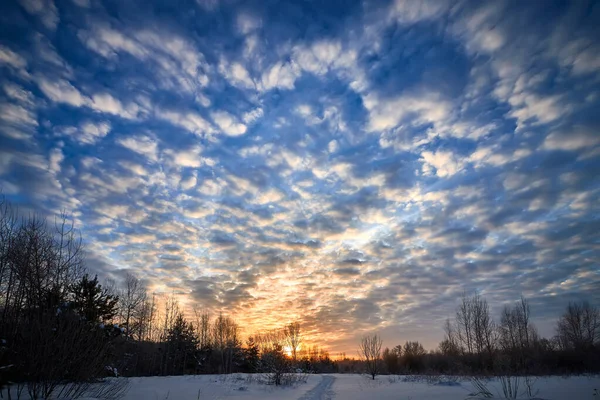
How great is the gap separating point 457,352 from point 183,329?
46.1m

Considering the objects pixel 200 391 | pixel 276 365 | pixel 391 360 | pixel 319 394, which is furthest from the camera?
pixel 391 360

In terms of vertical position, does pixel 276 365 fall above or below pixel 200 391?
above

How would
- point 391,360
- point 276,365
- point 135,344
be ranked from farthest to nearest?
point 391,360
point 135,344
point 276,365

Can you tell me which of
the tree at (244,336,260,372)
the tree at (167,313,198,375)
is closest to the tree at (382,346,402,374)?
the tree at (244,336,260,372)

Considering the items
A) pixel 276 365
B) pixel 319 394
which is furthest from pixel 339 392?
pixel 276 365

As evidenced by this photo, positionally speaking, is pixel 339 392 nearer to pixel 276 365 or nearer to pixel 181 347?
pixel 276 365

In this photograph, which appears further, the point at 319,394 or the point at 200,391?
the point at 319,394

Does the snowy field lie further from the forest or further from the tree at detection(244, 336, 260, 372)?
the tree at detection(244, 336, 260, 372)

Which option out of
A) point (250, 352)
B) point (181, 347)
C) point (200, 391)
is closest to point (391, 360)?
point (250, 352)

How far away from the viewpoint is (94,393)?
395 inches

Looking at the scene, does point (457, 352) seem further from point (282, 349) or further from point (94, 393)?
point (94, 393)

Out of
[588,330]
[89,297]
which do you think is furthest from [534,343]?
[89,297]

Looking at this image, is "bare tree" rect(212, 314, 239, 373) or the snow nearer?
the snow

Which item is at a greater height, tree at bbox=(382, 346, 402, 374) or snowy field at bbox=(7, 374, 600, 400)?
snowy field at bbox=(7, 374, 600, 400)
